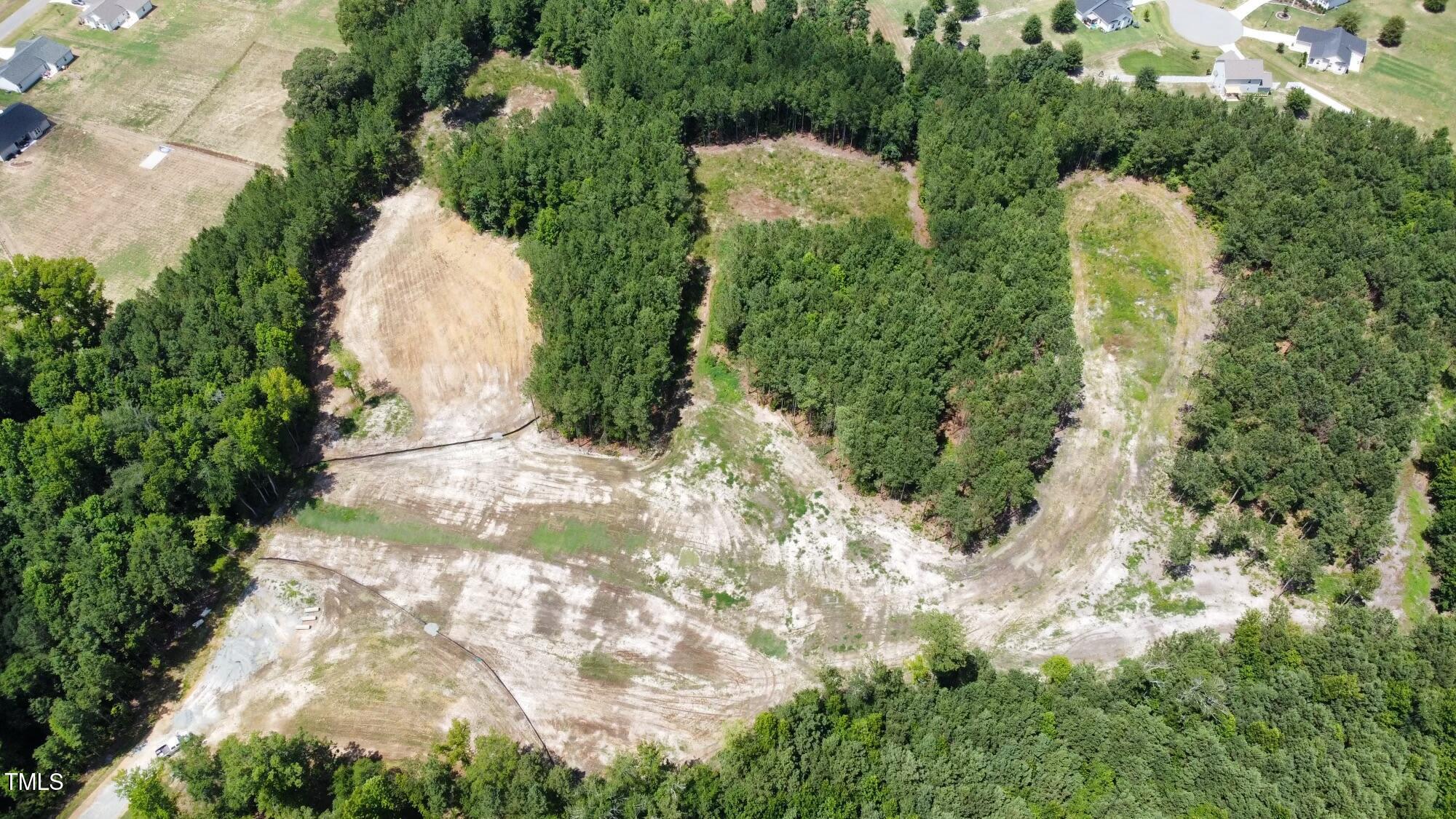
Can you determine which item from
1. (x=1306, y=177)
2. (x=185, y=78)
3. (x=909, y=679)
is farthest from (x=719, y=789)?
(x=185, y=78)

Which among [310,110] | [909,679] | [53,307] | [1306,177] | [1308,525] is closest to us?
[909,679]

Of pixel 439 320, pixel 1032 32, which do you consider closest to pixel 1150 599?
pixel 439 320

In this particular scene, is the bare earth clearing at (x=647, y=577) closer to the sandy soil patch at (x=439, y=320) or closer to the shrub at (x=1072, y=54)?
the sandy soil patch at (x=439, y=320)

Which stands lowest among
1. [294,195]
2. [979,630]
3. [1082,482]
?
[979,630]

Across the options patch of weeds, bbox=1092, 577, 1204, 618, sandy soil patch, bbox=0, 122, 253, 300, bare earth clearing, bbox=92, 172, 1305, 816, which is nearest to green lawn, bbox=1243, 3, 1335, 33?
bare earth clearing, bbox=92, 172, 1305, 816

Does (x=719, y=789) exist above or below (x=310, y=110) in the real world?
below

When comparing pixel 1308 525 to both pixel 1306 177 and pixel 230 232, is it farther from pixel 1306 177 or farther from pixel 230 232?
pixel 230 232

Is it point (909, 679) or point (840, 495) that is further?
point (840, 495)

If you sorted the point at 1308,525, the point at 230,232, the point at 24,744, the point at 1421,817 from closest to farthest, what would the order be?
1. the point at 1421,817
2. the point at 24,744
3. the point at 1308,525
4. the point at 230,232
